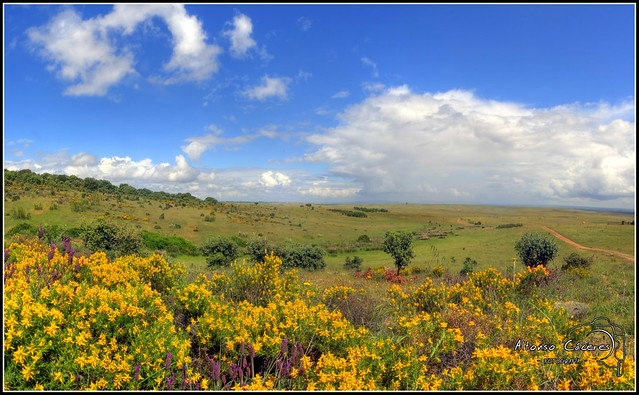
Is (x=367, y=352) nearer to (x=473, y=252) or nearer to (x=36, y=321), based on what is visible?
(x=36, y=321)

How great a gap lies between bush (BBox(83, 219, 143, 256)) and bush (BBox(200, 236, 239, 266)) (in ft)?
22.6

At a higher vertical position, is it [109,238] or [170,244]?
[109,238]

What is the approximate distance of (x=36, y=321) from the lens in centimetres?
303

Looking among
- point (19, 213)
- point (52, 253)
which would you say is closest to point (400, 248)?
point (52, 253)

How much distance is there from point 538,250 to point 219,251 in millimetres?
28612

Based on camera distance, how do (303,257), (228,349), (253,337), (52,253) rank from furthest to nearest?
(303,257), (52,253), (253,337), (228,349)

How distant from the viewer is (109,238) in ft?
76.5

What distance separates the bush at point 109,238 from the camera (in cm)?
2277

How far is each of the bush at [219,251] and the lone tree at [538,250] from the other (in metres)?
25.9

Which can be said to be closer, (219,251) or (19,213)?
(219,251)

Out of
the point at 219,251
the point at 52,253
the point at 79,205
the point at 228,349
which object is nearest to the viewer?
the point at 228,349

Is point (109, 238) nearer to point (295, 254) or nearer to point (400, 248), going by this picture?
point (295, 254)

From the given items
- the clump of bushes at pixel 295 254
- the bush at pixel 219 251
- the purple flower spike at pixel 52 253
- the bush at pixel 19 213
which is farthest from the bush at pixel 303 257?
the bush at pixel 19 213

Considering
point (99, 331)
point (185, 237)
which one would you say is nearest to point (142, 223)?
point (185, 237)
